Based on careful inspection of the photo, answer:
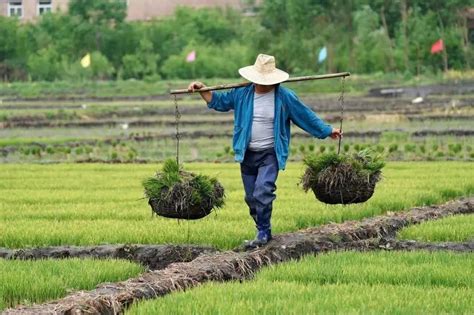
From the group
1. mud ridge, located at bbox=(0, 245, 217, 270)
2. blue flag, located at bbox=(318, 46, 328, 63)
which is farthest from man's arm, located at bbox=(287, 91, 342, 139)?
blue flag, located at bbox=(318, 46, 328, 63)

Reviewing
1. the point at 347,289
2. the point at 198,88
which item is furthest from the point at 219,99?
the point at 347,289

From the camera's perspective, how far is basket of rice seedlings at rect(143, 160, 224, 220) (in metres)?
9.03

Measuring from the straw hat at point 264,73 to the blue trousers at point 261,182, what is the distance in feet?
1.80

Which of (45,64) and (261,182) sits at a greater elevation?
(45,64)

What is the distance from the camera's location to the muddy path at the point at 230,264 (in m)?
6.56

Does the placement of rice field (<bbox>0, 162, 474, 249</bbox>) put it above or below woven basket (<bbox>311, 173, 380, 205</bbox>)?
below

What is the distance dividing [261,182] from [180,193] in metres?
0.62

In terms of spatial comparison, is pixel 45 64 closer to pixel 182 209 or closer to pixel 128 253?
pixel 182 209

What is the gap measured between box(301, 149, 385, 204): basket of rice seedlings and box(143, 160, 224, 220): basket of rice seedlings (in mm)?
1175

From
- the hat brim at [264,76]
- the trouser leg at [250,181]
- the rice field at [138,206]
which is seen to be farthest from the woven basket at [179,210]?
the hat brim at [264,76]

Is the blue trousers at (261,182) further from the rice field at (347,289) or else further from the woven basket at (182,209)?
the rice field at (347,289)

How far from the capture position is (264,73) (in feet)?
29.3

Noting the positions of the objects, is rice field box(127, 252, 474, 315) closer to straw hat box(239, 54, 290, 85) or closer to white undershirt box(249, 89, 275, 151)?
white undershirt box(249, 89, 275, 151)

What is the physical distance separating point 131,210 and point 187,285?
4288mm
